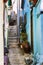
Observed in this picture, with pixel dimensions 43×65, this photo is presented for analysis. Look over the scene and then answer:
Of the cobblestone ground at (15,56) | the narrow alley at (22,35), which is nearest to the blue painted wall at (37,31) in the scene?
the narrow alley at (22,35)

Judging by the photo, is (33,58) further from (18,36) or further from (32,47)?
(18,36)

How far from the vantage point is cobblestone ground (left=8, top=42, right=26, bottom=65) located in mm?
2514

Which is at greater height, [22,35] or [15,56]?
[22,35]

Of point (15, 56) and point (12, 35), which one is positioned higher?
point (12, 35)

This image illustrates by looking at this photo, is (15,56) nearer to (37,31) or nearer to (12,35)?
(12,35)

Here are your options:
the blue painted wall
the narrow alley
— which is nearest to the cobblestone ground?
the narrow alley

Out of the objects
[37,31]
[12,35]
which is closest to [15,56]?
[12,35]

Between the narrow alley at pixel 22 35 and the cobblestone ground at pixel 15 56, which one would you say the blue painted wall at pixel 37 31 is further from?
the cobblestone ground at pixel 15 56

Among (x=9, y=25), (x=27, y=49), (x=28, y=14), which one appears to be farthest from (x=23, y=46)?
(x=28, y=14)

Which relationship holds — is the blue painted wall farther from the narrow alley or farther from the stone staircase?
the stone staircase

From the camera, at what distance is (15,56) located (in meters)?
2.54

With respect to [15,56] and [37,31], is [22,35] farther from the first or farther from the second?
[15,56]

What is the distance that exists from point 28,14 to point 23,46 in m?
0.59

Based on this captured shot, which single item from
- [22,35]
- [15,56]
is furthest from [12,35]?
[15,56]
